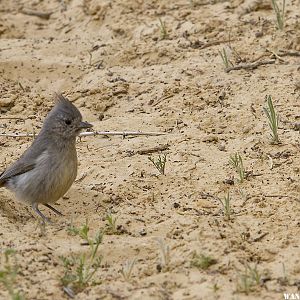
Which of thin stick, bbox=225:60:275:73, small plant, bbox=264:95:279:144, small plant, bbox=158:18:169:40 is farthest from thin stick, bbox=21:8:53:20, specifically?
small plant, bbox=264:95:279:144

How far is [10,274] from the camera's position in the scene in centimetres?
570

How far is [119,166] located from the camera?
308 inches

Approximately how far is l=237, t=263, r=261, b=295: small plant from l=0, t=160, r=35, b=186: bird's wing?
2.61 metres

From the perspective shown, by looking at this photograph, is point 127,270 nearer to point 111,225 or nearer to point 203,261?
point 203,261

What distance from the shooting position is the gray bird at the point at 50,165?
23.8 ft

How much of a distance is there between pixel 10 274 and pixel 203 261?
53.9 inches

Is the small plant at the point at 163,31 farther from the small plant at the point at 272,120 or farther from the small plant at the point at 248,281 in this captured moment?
the small plant at the point at 248,281

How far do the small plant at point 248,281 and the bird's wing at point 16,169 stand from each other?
261 centimetres

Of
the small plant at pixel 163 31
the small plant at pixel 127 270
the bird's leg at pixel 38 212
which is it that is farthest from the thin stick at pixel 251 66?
the small plant at pixel 127 270

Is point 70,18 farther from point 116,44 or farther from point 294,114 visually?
point 294,114

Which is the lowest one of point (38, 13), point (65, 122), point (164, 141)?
point (38, 13)

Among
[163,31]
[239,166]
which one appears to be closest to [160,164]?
Answer: [239,166]

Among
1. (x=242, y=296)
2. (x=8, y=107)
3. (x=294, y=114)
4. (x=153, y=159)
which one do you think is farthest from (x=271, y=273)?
(x=8, y=107)

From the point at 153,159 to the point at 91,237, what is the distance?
1.53m
